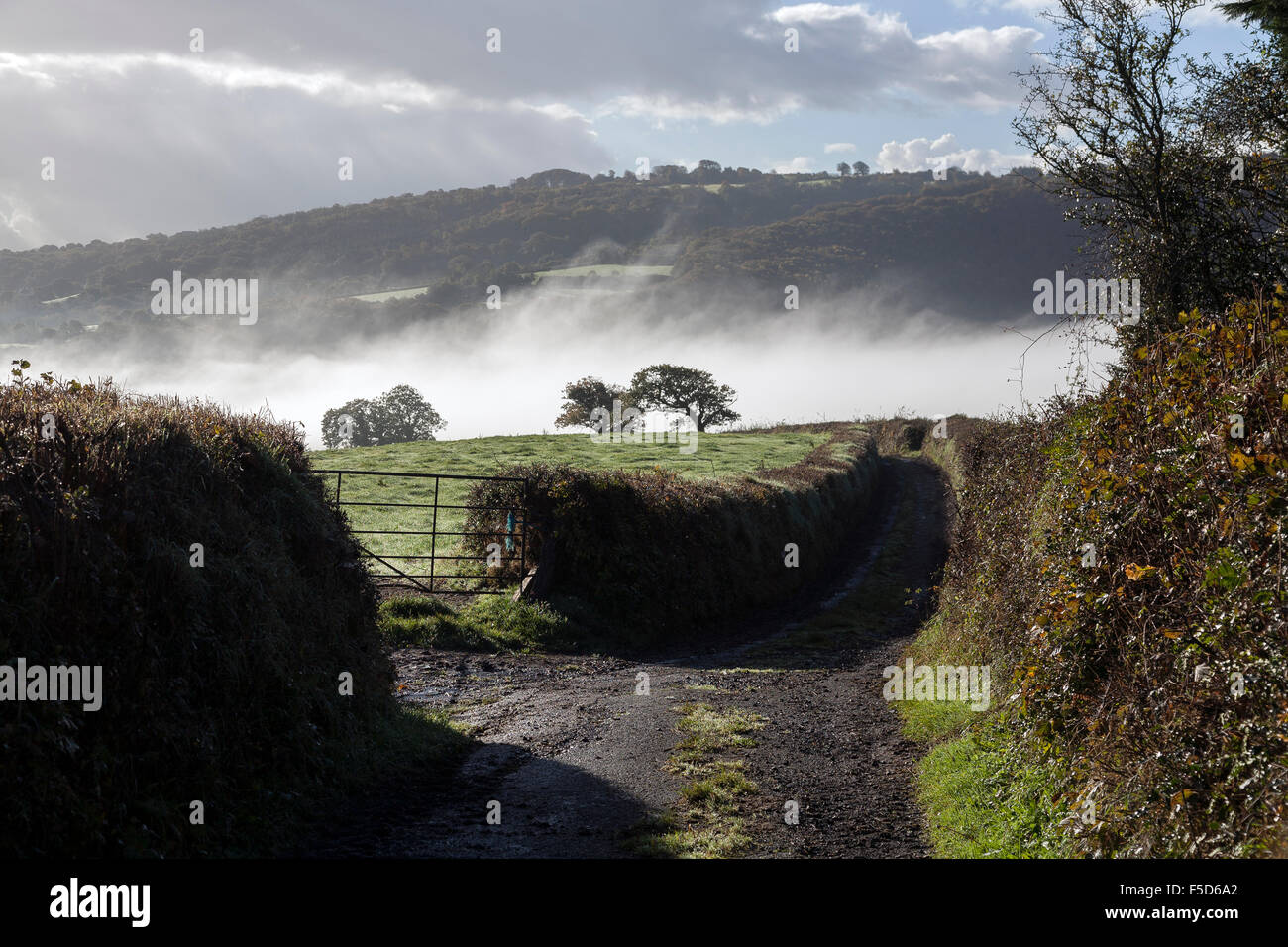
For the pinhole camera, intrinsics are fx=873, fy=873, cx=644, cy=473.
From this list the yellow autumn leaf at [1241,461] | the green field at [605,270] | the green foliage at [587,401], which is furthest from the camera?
the green field at [605,270]

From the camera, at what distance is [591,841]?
6672mm

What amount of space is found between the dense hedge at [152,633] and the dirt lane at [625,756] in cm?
98

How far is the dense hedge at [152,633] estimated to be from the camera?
5203 mm

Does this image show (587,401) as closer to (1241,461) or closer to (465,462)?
(465,462)

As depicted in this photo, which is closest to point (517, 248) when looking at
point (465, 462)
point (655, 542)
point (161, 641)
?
point (465, 462)

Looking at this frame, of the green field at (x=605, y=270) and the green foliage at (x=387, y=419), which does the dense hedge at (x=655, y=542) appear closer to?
the green foliage at (x=387, y=419)

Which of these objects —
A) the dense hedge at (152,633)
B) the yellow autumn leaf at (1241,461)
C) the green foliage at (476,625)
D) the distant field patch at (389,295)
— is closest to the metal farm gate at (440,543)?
the green foliage at (476,625)

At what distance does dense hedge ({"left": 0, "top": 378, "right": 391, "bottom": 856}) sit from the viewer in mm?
5203

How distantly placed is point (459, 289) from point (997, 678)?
14159cm

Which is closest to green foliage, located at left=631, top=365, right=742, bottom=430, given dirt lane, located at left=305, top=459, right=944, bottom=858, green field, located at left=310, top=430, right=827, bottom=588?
green field, located at left=310, top=430, right=827, bottom=588

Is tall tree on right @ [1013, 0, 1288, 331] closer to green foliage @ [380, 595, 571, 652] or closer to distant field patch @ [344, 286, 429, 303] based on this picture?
green foliage @ [380, 595, 571, 652]

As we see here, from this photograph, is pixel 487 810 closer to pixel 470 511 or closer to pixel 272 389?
pixel 470 511

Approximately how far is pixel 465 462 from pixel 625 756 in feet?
89.3
